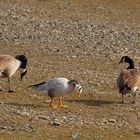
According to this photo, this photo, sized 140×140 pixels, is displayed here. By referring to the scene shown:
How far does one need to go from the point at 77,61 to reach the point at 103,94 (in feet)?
17.1

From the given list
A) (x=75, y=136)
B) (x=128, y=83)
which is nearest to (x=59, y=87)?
(x=128, y=83)

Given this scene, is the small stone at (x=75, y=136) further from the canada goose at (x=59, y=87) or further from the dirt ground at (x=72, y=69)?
the canada goose at (x=59, y=87)

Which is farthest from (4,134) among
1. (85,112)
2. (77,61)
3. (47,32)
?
(47,32)

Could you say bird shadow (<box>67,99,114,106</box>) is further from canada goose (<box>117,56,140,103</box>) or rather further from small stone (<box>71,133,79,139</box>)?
small stone (<box>71,133,79,139</box>)

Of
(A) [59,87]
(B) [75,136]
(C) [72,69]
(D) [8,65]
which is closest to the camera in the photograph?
(B) [75,136]

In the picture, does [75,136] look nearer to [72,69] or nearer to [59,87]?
[59,87]

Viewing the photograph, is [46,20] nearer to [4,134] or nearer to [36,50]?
[36,50]

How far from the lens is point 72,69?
23.5m

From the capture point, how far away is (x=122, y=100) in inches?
755

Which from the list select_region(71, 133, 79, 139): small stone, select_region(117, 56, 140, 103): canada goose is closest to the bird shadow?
select_region(117, 56, 140, 103): canada goose

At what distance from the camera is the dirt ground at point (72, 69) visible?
1606 centimetres

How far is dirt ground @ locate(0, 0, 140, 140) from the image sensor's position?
1606cm

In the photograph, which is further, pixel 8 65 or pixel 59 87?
pixel 8 65

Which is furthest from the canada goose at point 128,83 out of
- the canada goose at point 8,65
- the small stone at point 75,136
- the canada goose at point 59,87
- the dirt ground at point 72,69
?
the small stone at point 75,136
